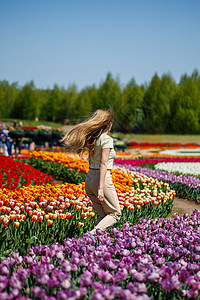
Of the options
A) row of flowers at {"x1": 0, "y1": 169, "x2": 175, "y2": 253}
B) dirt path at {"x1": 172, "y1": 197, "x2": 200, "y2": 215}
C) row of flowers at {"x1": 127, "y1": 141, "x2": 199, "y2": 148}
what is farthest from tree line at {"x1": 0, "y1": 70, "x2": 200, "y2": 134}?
row of flowers at {"x1": 0, "y1": 169, "x2": 175, "y2": 253}

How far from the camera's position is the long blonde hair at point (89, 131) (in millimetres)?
3674

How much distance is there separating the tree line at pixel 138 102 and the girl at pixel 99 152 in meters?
24.3

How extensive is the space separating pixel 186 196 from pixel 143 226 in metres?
4.43

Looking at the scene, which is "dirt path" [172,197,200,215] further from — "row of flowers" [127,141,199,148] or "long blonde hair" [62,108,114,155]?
"row of flowers" [127,141,199,148]

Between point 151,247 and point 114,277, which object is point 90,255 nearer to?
point 114,277

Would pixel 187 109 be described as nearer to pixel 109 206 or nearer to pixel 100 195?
pixel 109 206

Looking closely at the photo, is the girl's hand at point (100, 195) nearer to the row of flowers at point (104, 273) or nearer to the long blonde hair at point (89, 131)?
the row of flowers at point (104, 273)

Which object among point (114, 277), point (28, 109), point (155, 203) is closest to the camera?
point (114, 277)

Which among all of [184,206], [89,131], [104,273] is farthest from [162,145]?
[104,273]

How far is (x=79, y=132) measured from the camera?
3711 mm

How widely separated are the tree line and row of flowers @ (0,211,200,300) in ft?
82.4

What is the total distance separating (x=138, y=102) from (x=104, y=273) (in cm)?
3520

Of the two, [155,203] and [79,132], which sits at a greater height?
[79,132]

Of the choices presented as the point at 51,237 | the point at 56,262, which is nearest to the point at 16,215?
the point at 51,237
